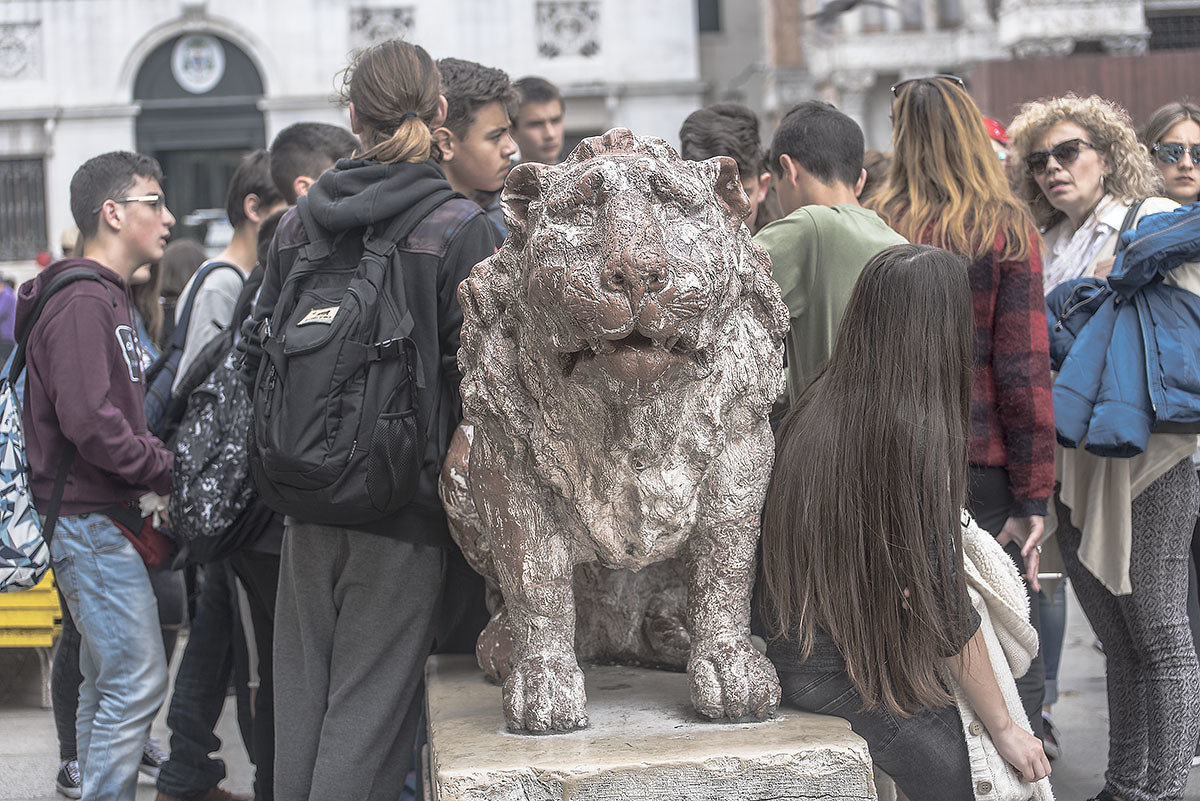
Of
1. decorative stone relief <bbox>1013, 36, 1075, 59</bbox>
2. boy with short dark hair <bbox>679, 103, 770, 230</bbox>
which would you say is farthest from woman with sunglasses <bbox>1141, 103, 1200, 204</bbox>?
decorative stone relief <bbox>1013, 36, 1075, 59</bbox>

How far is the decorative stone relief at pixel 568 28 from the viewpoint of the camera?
19562 millimetres

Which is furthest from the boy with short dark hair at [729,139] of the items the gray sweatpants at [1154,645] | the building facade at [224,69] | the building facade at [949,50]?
the building facade at [224,69]

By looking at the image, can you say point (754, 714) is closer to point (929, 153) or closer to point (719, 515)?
point (719, 515)

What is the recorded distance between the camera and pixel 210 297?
4.36m

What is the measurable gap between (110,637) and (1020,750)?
250 cm

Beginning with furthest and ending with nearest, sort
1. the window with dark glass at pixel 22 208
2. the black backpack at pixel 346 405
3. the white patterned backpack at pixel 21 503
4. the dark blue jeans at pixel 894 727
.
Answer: the window with dark glass at pixel 22 208 → the white patterned backpack at pixel 21 503 → the black backpack at pixel 346 405 → the dark blue jeans at pixel 894 727

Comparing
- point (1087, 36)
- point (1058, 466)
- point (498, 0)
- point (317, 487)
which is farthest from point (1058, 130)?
point (498, 0)

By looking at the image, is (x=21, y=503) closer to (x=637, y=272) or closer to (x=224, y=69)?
(x=637, y=272)

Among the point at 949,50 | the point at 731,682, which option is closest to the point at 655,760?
the point at 731,682

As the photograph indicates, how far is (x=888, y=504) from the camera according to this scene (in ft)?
8.55

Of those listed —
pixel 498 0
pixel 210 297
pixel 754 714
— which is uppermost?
pixel 498 0

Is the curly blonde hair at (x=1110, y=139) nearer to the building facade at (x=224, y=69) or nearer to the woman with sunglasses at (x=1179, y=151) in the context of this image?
the woman with sunglasses at (x=1179, y=151)

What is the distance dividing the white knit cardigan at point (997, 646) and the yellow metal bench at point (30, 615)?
13.9ft

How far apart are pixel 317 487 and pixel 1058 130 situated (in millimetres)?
2765
